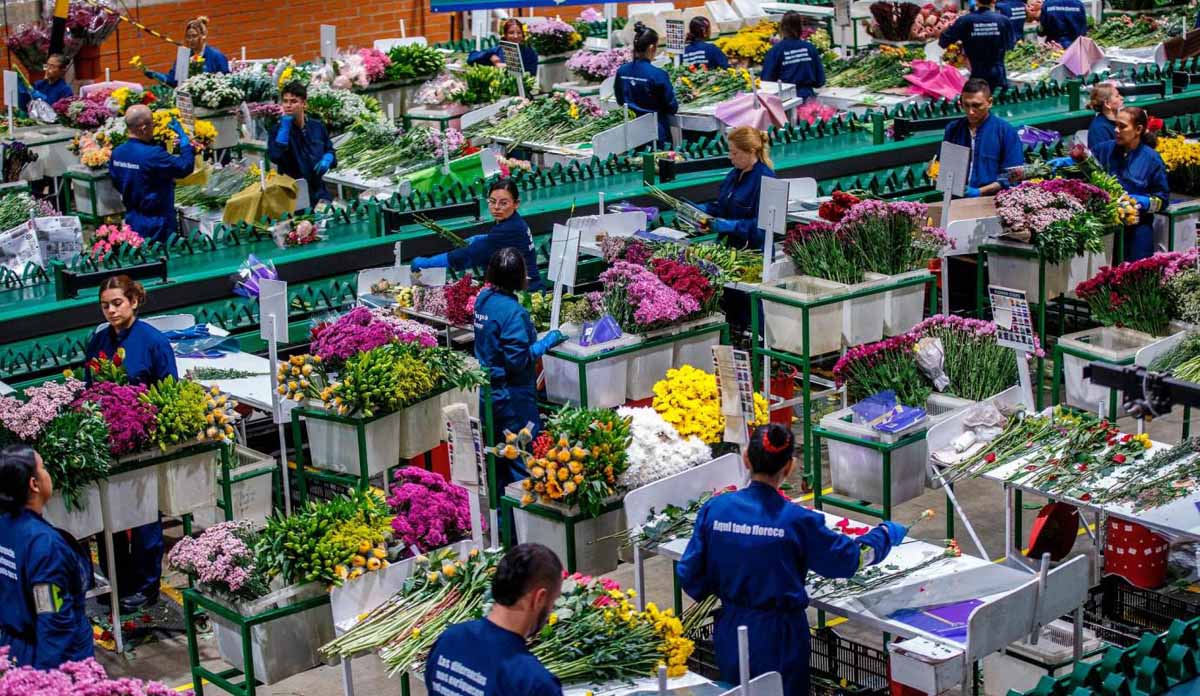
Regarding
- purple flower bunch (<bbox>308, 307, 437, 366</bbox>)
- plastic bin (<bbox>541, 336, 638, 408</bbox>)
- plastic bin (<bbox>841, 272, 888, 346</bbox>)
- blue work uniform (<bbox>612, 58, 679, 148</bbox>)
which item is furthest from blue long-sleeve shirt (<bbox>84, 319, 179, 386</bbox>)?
blue work uniform (<bbox>612, 58, 679, 148</bbox>)

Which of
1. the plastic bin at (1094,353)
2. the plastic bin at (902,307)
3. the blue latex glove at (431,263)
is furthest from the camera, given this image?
the blue latex glove at (431,263)

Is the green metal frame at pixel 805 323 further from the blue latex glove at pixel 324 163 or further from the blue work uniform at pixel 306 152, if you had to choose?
the blue work uniform at pixel 306 152

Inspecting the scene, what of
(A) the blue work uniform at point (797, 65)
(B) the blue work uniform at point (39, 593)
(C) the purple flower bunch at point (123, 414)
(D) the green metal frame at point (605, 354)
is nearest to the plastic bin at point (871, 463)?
(D) the green metal frame at point (605, 354)

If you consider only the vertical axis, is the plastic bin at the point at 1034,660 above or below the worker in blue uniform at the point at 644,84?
below

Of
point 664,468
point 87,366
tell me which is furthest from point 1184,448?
point 87,366

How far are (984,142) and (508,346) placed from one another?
145 inches

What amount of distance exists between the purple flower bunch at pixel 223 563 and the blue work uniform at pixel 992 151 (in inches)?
222

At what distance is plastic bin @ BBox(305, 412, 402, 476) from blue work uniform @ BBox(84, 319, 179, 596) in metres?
0.71

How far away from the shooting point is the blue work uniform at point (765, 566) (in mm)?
5590

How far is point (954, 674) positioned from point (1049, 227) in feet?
14.5

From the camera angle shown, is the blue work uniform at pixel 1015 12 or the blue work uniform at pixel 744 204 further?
the blue work uniform at pixel 1015 12

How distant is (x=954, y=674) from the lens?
5.56 metres

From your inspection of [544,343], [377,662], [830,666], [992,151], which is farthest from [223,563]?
[992,151]

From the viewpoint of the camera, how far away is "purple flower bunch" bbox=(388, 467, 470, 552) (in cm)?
643
